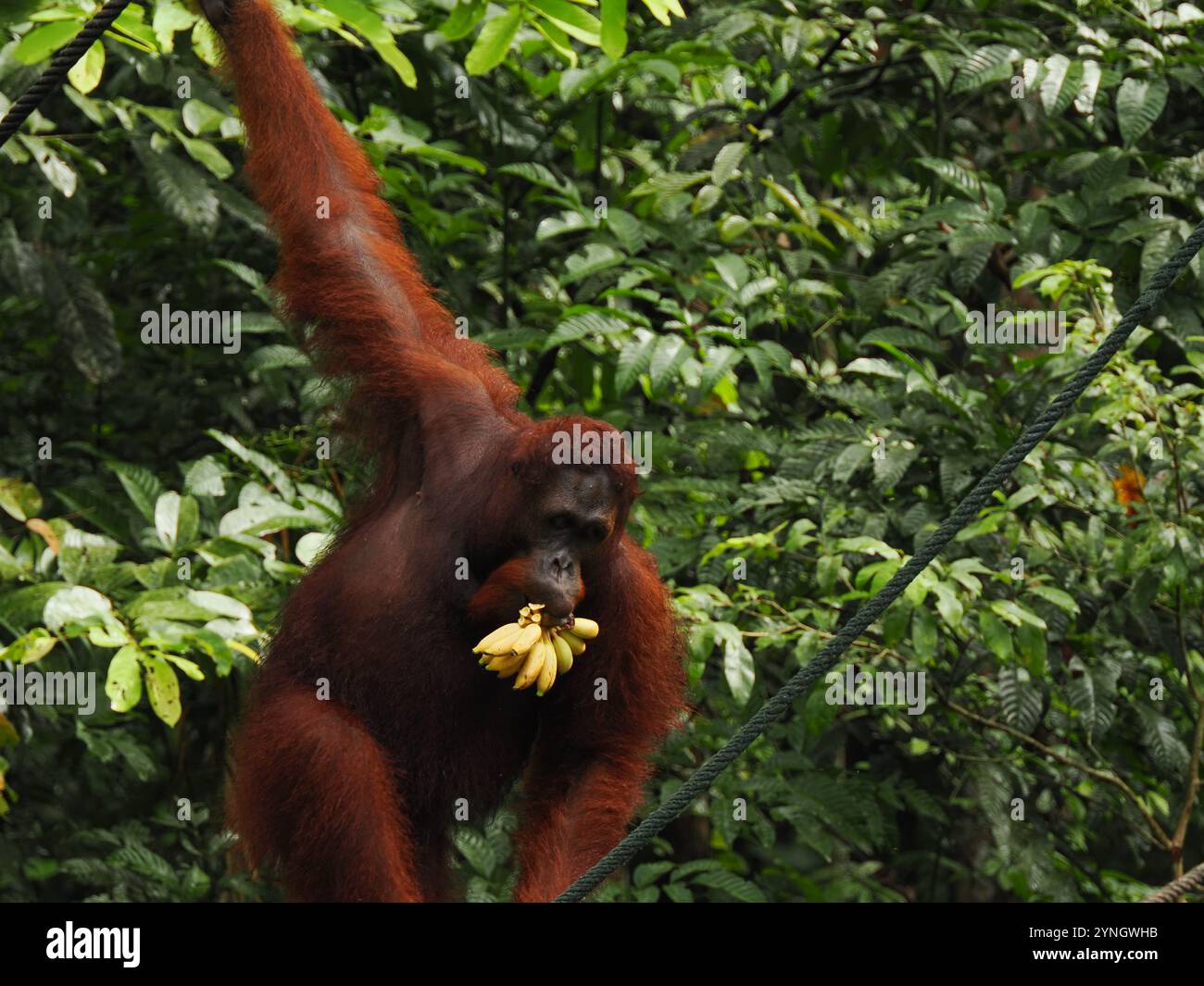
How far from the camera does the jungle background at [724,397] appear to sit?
4402 millimetres

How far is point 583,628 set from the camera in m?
3.37

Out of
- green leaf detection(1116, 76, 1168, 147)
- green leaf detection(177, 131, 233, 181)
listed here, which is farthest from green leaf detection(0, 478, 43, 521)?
green leaf detection(1116, 76, 1168, 147)

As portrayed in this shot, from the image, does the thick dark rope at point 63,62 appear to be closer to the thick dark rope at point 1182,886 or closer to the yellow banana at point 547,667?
the yellow banana at point 547,667

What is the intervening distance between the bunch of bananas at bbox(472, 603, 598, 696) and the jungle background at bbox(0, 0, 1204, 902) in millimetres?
933

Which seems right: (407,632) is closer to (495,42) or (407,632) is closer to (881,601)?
(881,601)

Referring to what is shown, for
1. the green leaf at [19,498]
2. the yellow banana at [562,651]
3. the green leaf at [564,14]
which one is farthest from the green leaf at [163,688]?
the green leaf at [564,14]

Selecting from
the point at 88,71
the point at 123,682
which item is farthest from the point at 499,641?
the point at 88,71

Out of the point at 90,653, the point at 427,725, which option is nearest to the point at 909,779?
the point at 427,725

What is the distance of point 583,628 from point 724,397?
1.66 metres

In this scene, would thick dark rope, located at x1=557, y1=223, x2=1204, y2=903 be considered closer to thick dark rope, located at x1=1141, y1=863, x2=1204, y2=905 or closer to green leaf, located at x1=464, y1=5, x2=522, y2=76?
thick dark rope, located at x1=1141, y1=863, x2=1204, y2=905

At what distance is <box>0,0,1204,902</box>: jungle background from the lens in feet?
14.4

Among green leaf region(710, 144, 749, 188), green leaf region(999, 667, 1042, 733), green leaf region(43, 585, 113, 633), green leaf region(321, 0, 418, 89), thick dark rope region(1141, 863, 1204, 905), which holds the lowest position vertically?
thick dark rope region(1141, 863, 1204, 905)
